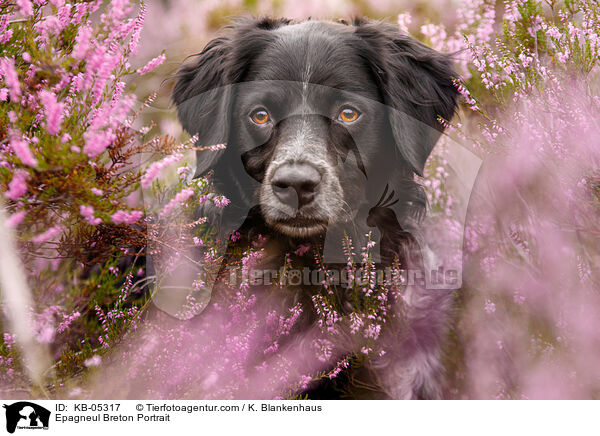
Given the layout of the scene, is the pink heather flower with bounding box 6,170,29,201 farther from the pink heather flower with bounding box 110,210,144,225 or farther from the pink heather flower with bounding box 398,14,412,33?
the pink heather flower with bounding box 398,14,412,33

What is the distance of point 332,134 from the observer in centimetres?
207

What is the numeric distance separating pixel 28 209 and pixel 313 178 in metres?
1.01

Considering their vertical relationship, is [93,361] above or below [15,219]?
below

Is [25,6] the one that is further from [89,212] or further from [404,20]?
[404,20]

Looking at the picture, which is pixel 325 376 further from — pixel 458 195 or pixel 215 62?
pixel 215 62

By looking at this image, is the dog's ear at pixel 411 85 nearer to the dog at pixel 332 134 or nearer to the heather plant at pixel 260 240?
the dog at pixel 332 134

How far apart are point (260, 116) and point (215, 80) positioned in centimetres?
38

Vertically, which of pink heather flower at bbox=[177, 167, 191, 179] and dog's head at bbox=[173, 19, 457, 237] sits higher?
dog's head at bbox=[173, 19, 457, 237]

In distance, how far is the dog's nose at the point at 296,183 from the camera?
1813 millimetres

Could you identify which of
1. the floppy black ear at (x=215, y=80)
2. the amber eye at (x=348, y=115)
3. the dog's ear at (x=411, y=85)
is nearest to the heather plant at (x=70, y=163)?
the floppy black ear at (x=215, y=80)

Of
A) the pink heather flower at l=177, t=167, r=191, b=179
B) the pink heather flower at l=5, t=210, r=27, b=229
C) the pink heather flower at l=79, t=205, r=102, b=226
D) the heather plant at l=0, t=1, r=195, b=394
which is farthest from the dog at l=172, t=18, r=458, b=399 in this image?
the pink heather flower at l=5, t=210, r=27, b=229

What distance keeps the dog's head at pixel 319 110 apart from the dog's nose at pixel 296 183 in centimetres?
1

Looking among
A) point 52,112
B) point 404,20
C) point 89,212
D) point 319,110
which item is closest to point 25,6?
point 52,112

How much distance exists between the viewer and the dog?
2061 millimetres
